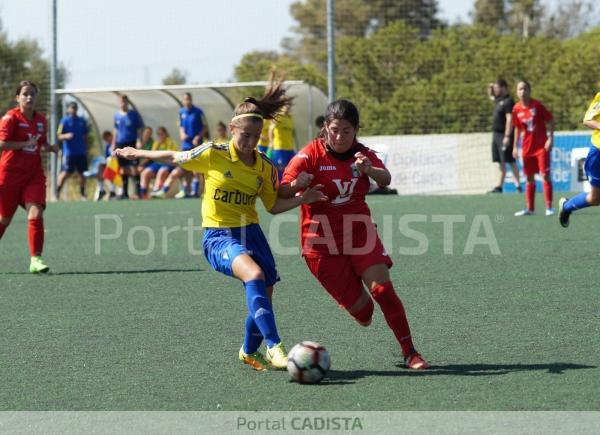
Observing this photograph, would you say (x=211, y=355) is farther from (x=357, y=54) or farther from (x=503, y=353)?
(x=357, y=54)

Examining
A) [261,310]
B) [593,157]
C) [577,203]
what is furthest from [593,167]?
[261,310]

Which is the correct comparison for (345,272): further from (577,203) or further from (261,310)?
(577,203)

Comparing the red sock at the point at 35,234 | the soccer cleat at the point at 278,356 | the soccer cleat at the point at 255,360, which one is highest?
the red sock at the point at 35,234

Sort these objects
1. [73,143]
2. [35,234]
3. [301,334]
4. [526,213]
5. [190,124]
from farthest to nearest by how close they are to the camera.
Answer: [73,143] → [190,124] → [526,213] → [35,234] → [301,334]

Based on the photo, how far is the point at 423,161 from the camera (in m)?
25.1

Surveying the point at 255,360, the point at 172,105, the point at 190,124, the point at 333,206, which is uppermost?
the point at 172,105

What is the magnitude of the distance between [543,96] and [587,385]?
27036mm

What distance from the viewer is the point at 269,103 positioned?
623 centimetres

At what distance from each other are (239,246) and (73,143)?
64.4 feet

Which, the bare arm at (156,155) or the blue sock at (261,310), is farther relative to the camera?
the bare arm at (156,155)

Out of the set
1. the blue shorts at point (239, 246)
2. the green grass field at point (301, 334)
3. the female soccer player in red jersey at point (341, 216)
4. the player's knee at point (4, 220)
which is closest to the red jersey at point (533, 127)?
the green grass field at point (301, 334)

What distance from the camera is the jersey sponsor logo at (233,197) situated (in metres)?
6.04

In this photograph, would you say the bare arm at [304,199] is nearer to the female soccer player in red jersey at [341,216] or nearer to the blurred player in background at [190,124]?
the female soccer player in red jersey at [341,216]

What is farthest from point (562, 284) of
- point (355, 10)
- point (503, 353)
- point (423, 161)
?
point (355, 10)
